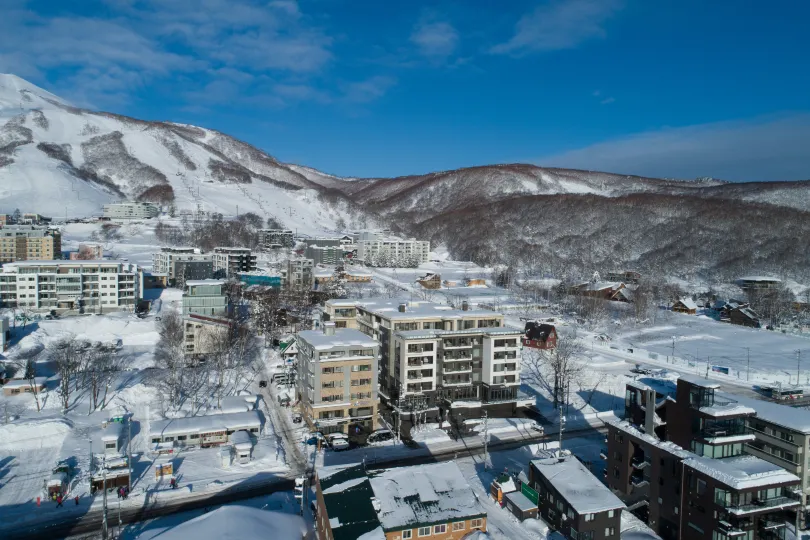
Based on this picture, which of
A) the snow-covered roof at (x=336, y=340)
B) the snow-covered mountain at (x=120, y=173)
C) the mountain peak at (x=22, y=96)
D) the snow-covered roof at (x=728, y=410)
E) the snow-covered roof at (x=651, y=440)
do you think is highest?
the mountain peak at (x=22, y=96)

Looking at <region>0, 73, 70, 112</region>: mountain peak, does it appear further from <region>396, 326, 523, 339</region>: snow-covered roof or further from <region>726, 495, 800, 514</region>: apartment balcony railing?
<region>726, 495, 800, 514</region>: apartment balcony railing

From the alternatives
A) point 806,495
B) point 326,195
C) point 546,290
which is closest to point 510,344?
point 806,495

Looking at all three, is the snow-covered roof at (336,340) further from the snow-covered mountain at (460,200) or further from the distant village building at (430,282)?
the snow-covered mountain at (460,200)

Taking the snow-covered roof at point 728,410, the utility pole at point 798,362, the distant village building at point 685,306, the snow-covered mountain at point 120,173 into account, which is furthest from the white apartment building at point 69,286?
the snow-covered mountain at point 120,173

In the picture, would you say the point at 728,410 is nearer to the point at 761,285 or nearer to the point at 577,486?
the point at 577,486

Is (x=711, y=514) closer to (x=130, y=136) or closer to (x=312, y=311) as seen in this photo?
(x=312, y=311)

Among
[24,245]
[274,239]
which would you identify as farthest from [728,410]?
[274,239]

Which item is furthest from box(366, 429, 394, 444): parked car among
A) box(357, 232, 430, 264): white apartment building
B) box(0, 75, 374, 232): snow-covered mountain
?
box(0, 75, 374, 232): snow-covered mountain
